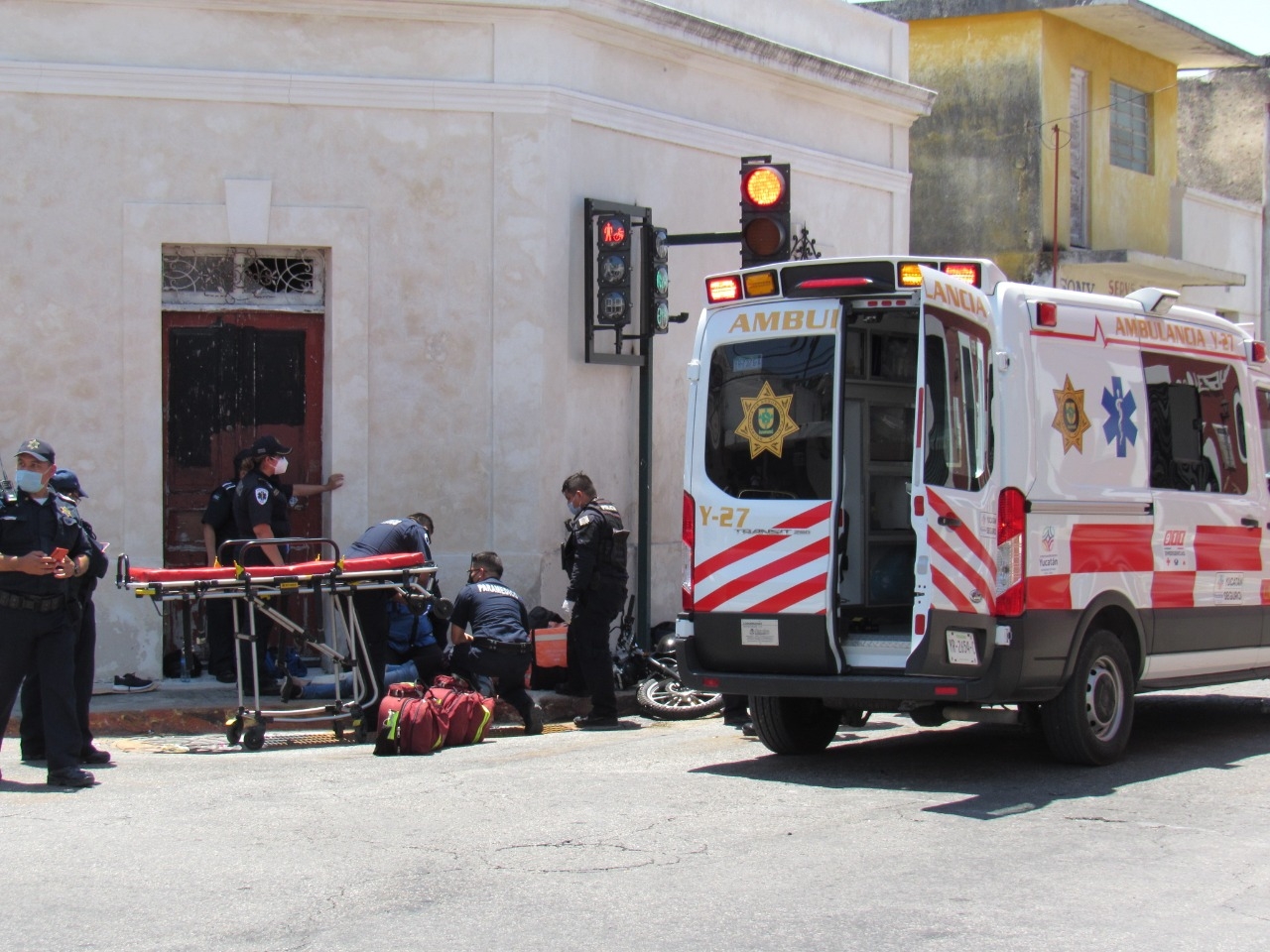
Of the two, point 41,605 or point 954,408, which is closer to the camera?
point 954,408

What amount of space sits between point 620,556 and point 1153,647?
146 inches

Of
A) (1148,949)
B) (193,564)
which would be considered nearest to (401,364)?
(193,564)

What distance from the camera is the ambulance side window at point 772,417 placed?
28.5 ft

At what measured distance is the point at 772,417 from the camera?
8.84 m

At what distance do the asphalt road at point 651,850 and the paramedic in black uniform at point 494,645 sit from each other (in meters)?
1.00

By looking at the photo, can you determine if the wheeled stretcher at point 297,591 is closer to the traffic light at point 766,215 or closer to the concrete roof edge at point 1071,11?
the traffic light at point 766,215

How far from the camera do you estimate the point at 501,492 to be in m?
13.0

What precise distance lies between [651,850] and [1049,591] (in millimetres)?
2775

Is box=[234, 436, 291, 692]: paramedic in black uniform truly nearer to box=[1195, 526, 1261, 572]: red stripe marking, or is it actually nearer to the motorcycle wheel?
the motorcycle wheel

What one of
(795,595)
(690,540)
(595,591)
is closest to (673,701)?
(595,591)

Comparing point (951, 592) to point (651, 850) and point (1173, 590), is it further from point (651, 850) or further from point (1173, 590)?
point (651, 850)

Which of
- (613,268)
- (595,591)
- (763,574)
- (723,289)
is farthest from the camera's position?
(613,268)

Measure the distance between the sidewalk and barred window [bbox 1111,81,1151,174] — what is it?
13697mm

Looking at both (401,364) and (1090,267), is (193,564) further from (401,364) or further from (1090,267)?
(1090,267)
